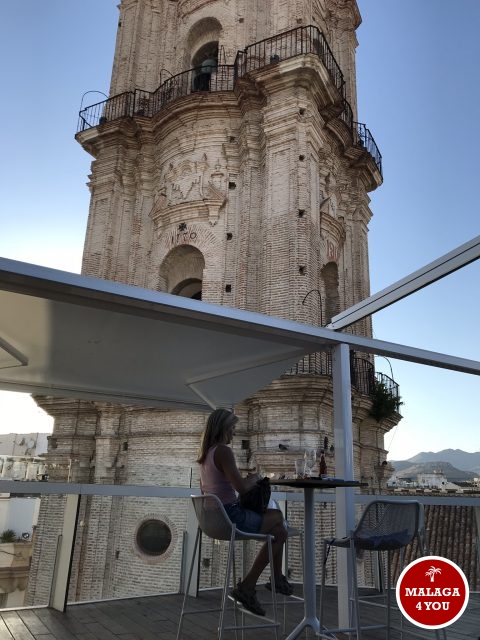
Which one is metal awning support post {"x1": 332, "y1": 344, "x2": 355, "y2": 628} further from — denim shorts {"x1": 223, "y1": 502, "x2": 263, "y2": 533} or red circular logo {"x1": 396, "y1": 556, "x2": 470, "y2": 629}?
denim shorts {"x1": 223, "y1": 502, "x2": 263, "y2": 533}

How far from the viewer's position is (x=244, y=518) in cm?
350

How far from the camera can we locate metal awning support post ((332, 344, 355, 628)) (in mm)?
3939

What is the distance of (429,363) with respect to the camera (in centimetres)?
489

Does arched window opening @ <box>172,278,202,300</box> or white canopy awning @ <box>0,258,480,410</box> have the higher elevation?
arched window opening @ <box>172,278,202,300</box>

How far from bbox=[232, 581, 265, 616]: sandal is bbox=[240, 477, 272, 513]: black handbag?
0.50 metres

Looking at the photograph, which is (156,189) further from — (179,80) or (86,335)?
(86,335)

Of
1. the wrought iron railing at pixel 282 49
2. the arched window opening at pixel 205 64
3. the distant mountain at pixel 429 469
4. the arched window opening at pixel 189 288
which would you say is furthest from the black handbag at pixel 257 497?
the distant mountain at pixel 429 469

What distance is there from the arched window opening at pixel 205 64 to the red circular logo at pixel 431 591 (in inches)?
548

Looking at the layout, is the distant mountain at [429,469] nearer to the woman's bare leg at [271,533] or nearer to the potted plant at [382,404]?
the potted plant at [382,404]

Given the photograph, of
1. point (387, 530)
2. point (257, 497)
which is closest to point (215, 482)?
point (257, 497)

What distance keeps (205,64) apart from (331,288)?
300 inches

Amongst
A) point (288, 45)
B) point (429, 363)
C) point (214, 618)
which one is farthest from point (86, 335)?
point (288, 45)

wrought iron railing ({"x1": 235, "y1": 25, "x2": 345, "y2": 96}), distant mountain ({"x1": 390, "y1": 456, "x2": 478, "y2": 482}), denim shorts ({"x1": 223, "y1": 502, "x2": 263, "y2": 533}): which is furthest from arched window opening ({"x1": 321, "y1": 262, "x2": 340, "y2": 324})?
distant mountain ({"x1": 390, "y1": 456, "x2": 478, "y2": 482})

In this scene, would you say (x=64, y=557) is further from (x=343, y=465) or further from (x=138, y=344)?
(x=343, y=465)
